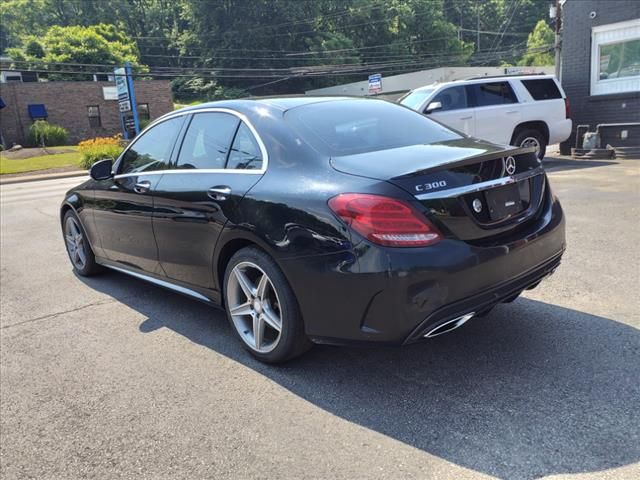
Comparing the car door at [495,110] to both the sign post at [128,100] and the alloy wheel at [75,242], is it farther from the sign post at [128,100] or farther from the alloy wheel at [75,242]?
the sign post at [128,100]

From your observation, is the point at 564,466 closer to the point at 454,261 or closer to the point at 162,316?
the point at 454,261

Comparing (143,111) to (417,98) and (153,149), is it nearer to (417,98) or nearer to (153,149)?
(417,98)

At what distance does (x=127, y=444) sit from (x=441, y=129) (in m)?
2.93

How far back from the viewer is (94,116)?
139 feet

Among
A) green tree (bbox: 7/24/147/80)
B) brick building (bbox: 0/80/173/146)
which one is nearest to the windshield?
brick building (bbox: 0/80/173/146)

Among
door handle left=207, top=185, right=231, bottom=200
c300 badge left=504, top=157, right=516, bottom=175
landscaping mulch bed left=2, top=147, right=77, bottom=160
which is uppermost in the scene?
c300 badge left=504, top=157, right=516, bottom=175

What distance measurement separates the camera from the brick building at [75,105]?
39.0m

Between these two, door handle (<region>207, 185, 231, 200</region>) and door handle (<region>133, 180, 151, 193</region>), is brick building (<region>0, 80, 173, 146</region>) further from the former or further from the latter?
door handle (<region>207, 185, 231, 200</region>)

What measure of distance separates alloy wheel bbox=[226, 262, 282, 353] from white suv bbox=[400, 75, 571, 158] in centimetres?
873

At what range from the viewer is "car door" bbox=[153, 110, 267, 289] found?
11.9 ft

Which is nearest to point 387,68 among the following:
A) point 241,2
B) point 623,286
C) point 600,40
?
point 241,2

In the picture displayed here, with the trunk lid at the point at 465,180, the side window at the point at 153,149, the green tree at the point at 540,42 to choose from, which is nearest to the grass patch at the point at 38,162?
the side window at the point at 153,149

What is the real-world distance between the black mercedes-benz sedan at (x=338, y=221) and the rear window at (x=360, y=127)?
0.05 feet

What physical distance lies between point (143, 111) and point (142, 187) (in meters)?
42.5
